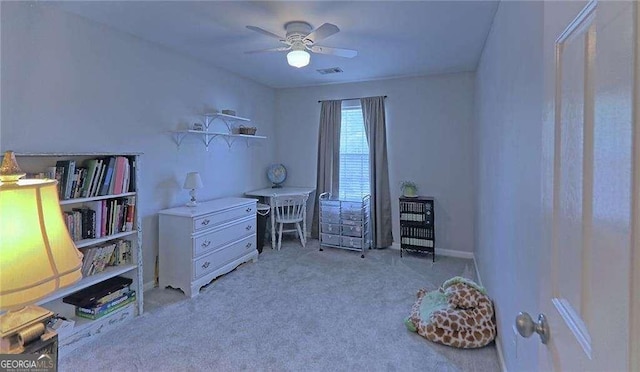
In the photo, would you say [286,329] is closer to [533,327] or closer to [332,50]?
[533,327]

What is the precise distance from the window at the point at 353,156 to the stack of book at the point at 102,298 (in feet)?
9.86

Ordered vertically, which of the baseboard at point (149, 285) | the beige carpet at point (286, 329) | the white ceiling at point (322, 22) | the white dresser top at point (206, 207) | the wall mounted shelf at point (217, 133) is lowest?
the beige carpet at point (286, 329)

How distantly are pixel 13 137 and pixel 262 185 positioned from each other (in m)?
3.15

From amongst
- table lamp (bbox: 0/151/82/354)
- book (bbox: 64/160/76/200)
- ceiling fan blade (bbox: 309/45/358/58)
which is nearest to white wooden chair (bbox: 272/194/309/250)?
ceiling fan blade (bbox: 309/45/358/58)

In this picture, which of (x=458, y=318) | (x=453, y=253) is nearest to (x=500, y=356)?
(x=458, y=318)

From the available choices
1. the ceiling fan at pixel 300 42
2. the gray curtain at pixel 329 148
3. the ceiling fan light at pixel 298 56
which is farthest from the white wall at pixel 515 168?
the gray curtain at pixel 329 148

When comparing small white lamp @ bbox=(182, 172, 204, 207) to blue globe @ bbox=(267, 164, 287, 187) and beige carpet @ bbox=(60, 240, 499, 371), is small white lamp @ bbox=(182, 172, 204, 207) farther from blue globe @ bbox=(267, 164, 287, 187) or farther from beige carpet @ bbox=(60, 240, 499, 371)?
blue globe @ bbox=(267, 164, 287, 187)

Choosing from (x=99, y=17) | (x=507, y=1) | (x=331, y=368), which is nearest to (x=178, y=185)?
(x=99, y=17)

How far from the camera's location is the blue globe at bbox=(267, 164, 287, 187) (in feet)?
17.0

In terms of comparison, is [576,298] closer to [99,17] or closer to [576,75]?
[576,75]

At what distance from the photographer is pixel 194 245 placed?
3.11 metres

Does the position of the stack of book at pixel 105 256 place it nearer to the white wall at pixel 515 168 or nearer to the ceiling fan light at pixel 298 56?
the ceiling fan light at pixel 298 56

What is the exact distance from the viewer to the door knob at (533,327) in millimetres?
792

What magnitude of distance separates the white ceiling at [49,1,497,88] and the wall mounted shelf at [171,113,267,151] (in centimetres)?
62
